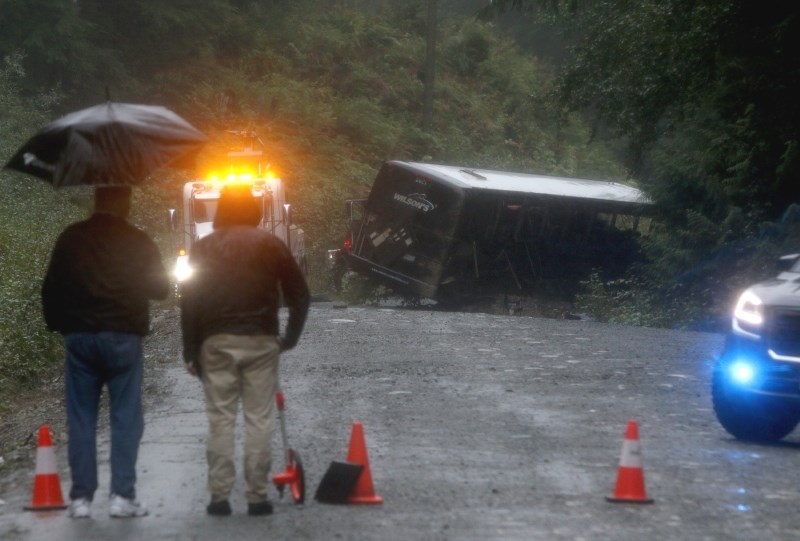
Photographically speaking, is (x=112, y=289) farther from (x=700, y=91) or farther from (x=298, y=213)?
(x=298, y=213)

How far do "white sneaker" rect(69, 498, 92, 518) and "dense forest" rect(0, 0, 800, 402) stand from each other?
7725mm

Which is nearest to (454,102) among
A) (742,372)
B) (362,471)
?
(742,372)

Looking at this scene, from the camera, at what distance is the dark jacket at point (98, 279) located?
25.6 feet

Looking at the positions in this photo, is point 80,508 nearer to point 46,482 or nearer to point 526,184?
point 46,482

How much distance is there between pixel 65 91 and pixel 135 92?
2.05 metres

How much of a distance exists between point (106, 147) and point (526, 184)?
2285 centimetres

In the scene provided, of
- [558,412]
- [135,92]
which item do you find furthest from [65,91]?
[558,412]

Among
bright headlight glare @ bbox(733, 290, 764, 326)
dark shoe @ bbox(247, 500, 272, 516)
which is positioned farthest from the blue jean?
bright headlight glare @ bbox(733, 290, 764, 326)

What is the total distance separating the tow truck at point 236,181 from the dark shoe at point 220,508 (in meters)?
16.9

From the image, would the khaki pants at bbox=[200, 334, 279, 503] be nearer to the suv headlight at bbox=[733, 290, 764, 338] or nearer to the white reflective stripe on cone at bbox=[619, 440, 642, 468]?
the white reflective stripe on cone at bbox=[619, 440, 642, 468]

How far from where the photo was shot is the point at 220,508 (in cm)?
784

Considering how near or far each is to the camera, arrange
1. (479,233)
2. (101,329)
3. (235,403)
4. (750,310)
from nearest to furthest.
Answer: (101,329), (235,403), (750,310), (479,233)

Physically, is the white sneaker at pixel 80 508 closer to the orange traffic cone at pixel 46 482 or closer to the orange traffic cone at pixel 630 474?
the orange traffic cone at pixel 46 482

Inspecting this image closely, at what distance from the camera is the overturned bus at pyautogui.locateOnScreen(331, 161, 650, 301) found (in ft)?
91.9
